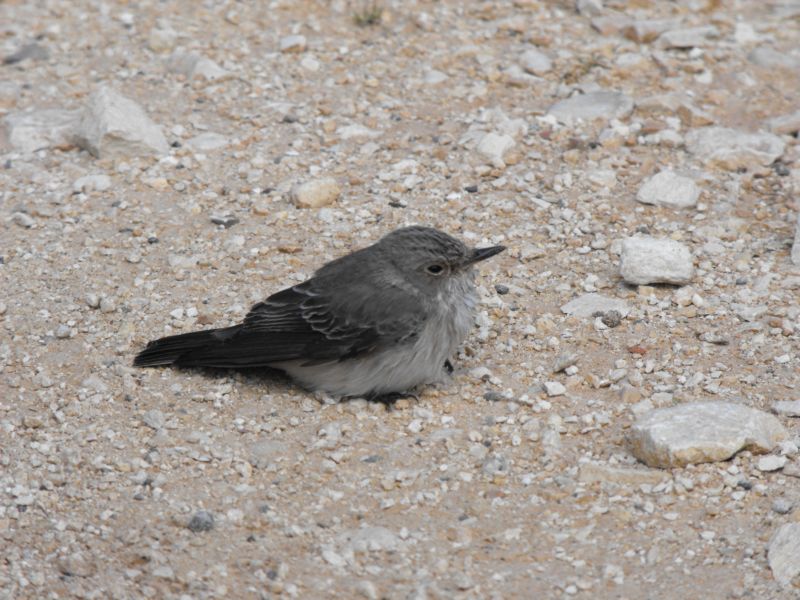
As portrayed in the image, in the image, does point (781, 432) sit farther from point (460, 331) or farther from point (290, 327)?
point (290, 327)

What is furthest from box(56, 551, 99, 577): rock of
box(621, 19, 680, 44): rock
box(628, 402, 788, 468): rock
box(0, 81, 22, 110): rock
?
box(621, 19, 680, 44): rock

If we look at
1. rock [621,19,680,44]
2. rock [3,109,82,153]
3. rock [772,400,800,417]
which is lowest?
rock [3,109,82,153]

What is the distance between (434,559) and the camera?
5637 mm

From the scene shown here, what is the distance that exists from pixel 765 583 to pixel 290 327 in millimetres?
3199

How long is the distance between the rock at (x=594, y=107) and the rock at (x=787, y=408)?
3.61 metres

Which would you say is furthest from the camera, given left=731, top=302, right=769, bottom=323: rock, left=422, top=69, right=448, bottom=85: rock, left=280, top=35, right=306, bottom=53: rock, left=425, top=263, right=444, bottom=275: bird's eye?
left=280, top=35, right=306, bottom=53: rock

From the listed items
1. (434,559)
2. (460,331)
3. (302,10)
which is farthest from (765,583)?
(302,10)

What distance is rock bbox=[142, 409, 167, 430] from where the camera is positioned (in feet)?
22.0

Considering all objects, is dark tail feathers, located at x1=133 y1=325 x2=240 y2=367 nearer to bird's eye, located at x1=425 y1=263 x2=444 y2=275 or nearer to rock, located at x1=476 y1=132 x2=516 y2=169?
bird's eye, located at x1=425 y1=263 x2=444 y2=275

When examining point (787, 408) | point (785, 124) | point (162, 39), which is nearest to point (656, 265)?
point (787, 408)

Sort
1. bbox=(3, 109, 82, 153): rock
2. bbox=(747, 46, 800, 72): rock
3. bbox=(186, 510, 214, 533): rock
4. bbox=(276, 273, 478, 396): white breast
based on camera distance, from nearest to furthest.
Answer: bbox=(186, 510, 214, 533): rock, bbox=(276, 273, 478, 396): white breast, bbox=(3, 109, 82, 153): rock, bbox=(747, 46, 800, 72): rock

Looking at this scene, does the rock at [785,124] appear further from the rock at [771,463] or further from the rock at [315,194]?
the rock at [771,463]

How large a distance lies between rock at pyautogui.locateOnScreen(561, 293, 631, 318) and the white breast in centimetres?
78

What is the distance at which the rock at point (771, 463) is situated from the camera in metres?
6.01
